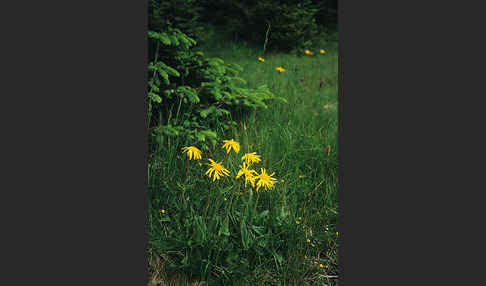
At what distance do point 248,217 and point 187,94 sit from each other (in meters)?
0.90

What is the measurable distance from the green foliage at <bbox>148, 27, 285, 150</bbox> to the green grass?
113mm

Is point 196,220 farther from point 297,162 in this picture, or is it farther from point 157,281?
point 297,162

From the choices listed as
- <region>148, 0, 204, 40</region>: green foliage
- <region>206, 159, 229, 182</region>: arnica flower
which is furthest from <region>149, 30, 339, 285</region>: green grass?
<region>148, 0, 204, 40</region>: green foliage

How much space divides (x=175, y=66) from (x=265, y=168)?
3.06 feet

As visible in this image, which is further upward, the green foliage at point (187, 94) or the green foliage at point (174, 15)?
the green foliage at point (174, 15)

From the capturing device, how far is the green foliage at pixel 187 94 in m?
2.01

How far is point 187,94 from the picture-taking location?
214 cm

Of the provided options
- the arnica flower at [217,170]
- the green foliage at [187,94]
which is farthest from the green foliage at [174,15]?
the arnica flower at [217,170]

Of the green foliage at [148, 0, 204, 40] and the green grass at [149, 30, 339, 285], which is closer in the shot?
the green grass at [149, 30, 339, 285]

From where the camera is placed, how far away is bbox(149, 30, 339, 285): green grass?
158cm

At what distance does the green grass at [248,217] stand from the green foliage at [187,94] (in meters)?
0.11

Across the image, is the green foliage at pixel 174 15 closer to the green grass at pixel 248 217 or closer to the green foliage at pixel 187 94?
the green foliage at pixel 187 94

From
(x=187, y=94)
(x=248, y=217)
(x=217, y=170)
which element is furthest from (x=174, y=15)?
(x=248, y=217)

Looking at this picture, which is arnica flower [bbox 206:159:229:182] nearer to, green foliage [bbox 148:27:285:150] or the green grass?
the green grass
